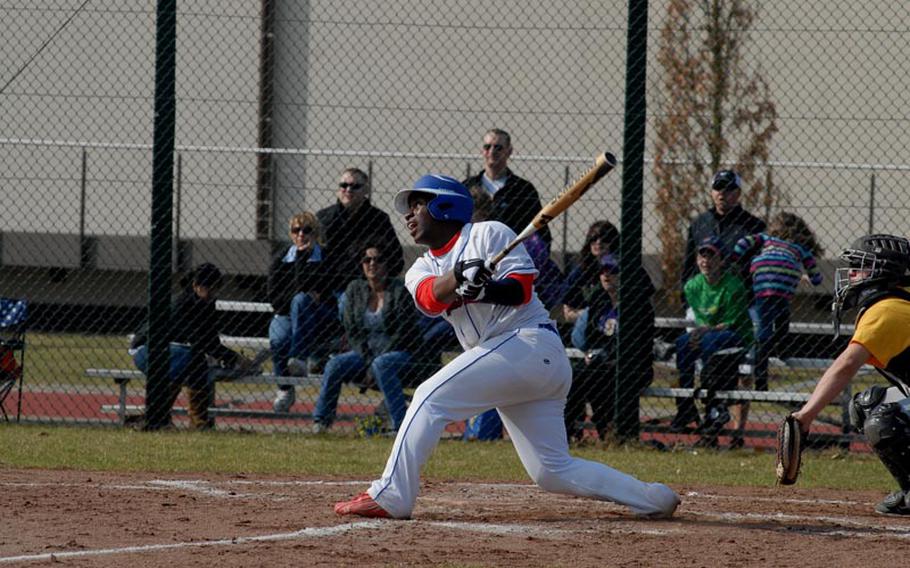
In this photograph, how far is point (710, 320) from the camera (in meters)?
9.66

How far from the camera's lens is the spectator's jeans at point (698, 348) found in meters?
9.48

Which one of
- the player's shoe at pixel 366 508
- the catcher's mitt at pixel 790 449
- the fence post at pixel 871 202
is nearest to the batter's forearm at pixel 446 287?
the player's shoe at pixel 366 508

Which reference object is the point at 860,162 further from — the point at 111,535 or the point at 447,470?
the point at 111,535

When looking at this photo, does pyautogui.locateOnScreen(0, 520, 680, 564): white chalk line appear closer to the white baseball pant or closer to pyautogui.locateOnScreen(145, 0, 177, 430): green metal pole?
the white baseball pant

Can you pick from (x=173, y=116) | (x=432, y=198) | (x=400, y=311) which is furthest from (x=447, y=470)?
(x=173, y=116)

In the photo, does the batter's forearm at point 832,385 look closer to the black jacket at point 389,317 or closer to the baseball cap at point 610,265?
the baseball cap at point 610,265

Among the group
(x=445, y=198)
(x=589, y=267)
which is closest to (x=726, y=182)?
(x=589, y=267)

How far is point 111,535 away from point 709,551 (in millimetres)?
2317

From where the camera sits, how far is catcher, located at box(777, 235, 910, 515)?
5.67 m

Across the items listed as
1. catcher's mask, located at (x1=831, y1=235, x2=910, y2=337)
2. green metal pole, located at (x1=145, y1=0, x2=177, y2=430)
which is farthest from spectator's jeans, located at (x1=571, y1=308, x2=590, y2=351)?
catcher's mask, located at (x1=831, y1=235, x2=910, y2=337)

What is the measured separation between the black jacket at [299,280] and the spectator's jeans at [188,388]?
2.55ft

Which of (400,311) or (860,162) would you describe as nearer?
(400,311)

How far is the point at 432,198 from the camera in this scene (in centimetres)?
599

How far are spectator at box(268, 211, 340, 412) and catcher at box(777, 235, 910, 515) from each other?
177 inches
